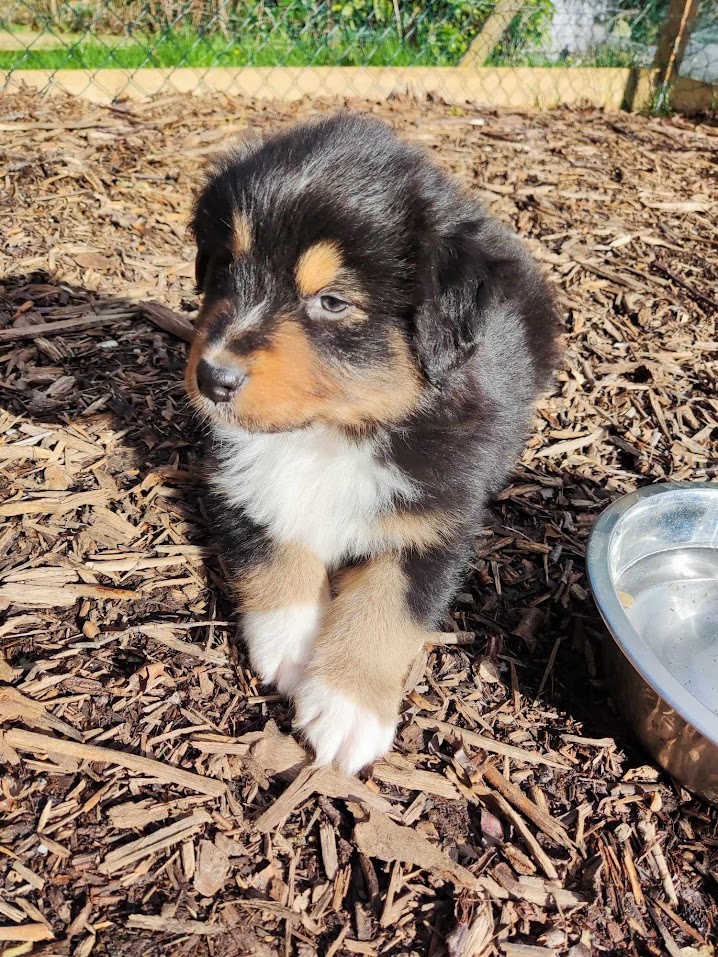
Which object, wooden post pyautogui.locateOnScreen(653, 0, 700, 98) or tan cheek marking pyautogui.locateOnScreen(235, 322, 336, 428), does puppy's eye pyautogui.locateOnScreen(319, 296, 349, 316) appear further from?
wooden post pyautogui.locateOnScreen(653, 0, 700, 98)

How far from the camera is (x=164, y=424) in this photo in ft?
11.7

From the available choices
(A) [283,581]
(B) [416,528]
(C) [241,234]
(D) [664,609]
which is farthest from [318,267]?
(D) [664,609]

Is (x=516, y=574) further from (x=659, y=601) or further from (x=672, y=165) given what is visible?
(x=672, y=165)

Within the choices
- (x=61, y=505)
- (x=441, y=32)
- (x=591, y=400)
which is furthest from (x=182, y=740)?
(x=441, y=32)

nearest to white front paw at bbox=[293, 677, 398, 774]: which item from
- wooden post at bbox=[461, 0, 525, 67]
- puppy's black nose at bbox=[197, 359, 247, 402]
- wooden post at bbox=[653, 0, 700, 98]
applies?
puppy's black nose at bbox=[197, 359, 247, 402]

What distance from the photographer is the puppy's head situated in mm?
2227

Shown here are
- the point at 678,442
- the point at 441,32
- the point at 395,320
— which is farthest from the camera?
the point at 441,32

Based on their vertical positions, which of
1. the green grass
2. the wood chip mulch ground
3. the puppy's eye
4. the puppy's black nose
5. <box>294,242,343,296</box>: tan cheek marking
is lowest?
the wood chip mulch ground

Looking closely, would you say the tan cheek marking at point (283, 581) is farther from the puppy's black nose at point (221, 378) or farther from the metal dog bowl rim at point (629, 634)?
the metal dog bowl rim at point (629, 634)

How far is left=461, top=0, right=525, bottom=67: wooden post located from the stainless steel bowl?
6658mm

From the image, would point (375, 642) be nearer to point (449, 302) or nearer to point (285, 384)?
point (285, 384)

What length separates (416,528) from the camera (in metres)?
2.58

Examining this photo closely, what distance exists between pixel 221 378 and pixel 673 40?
835 centimetres

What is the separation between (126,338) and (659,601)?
8.62 ft
